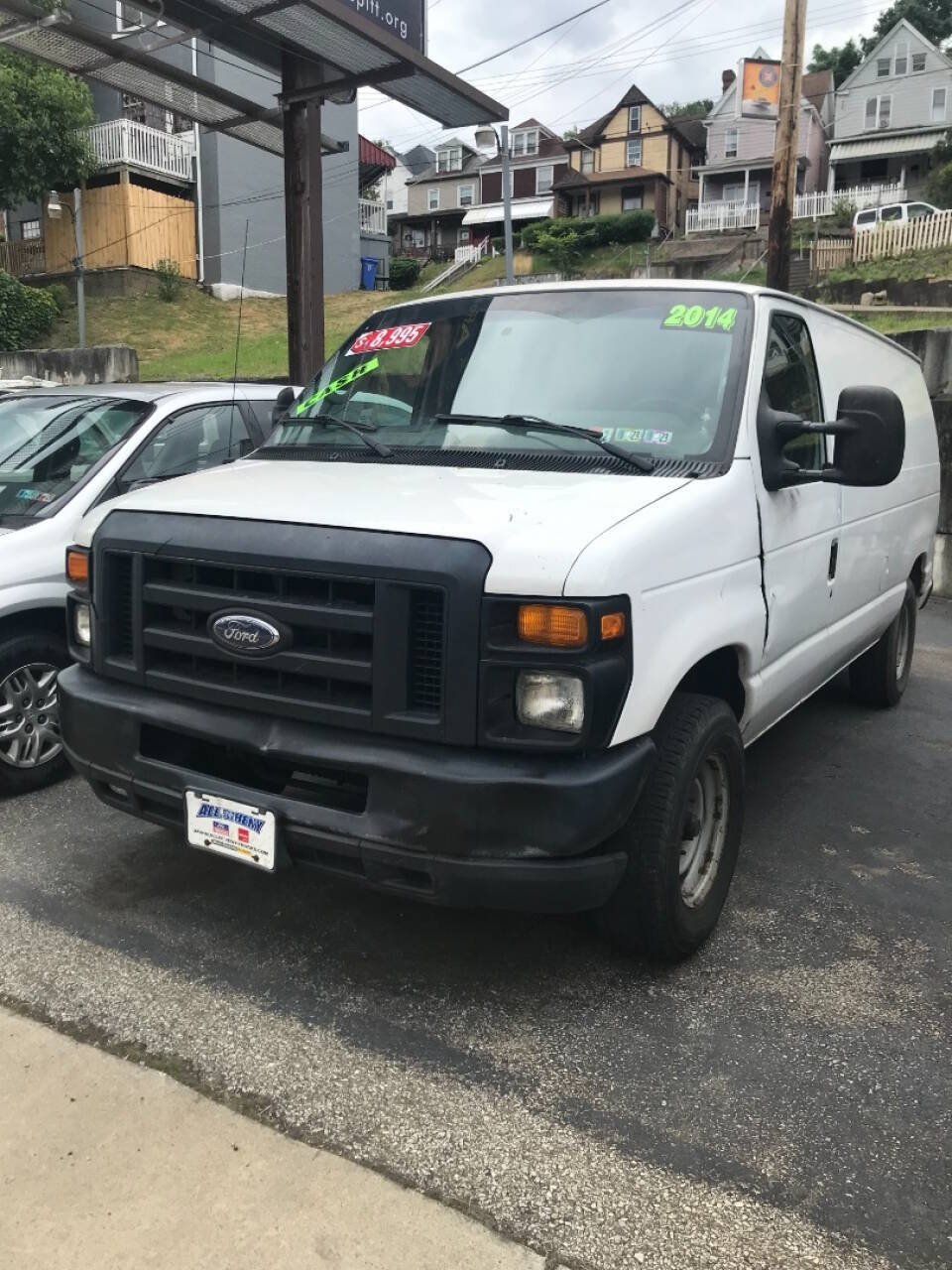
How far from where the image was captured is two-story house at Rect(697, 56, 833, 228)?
161ft

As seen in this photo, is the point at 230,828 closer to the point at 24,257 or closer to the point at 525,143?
the point at 24,257

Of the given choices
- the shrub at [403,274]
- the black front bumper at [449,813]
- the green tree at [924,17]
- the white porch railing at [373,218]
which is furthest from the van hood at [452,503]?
the green tree at [924,17]

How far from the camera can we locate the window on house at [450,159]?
60625mm

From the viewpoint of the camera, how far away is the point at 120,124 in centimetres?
2733

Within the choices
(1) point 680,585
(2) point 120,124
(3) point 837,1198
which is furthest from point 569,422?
(2) point 120,124

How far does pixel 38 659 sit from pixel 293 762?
6.74ft

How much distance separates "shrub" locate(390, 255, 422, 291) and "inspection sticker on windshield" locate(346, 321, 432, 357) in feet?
119

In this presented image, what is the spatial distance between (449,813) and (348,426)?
1.80 metres

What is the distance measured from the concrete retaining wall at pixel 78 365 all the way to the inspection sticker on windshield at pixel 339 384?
400 inches

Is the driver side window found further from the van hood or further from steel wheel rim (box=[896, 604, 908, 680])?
steel wheel rim (box=[896, 604, 908, 680])

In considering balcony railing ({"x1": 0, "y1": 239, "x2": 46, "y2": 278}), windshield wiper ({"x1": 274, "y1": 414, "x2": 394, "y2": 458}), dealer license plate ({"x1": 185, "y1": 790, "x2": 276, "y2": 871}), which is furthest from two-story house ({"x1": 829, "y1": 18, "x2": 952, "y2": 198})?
dealer license plate ({"x1": 185, "y1": 790, "x2": 276, "y2": 871})

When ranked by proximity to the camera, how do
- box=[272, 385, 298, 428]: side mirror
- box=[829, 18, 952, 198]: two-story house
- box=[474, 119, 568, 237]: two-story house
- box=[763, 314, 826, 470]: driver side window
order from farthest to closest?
box=[474, 119, 568, 237]: two-story house, box=[829, 18, 952, 198]: two-story house, box=[272, 385, 298, 428]: side mirror, box=[763, 314, 826, 470]: driver side window

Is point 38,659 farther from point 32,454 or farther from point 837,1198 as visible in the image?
point 837,1198

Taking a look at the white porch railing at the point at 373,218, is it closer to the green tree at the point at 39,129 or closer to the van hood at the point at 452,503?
the green tree at the point at 39,129
